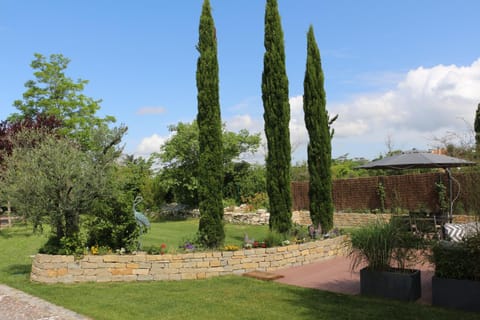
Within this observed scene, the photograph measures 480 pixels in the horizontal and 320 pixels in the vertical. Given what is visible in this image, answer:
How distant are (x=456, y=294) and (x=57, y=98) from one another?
30000 mm

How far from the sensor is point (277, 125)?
1098 cm

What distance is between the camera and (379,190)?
17719mm

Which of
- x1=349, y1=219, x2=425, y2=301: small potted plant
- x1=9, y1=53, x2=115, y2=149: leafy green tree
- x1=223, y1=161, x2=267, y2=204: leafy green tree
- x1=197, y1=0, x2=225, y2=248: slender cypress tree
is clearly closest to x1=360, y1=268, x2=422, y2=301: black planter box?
x1=349, y1=219, x2=425, y2=301: small potted plant

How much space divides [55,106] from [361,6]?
25.3 m

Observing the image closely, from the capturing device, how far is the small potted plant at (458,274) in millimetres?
5371

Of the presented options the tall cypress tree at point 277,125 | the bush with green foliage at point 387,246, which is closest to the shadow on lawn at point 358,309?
the bush with green foliage at point 387,246

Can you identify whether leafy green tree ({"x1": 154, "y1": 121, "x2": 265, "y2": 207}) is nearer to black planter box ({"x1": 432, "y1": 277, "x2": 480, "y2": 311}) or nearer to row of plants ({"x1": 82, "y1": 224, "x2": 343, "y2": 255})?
row of plants ({"x1": 82, "y1": 224, "x2": 343, "y2": 255})

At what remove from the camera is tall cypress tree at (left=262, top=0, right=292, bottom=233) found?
A: 1081 centimetres

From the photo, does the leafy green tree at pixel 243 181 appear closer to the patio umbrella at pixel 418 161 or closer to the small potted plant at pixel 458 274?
the patio umbrella at pixel 418 161

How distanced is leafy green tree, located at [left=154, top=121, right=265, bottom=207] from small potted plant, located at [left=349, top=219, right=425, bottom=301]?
17.8 m

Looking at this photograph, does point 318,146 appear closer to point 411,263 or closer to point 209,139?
point 209,139

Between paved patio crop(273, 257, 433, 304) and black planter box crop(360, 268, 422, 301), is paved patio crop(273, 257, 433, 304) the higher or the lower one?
the lower one

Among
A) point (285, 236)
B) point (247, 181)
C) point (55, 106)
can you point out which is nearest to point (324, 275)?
point (285, 236)

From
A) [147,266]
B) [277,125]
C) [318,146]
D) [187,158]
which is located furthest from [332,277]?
[187,158]
